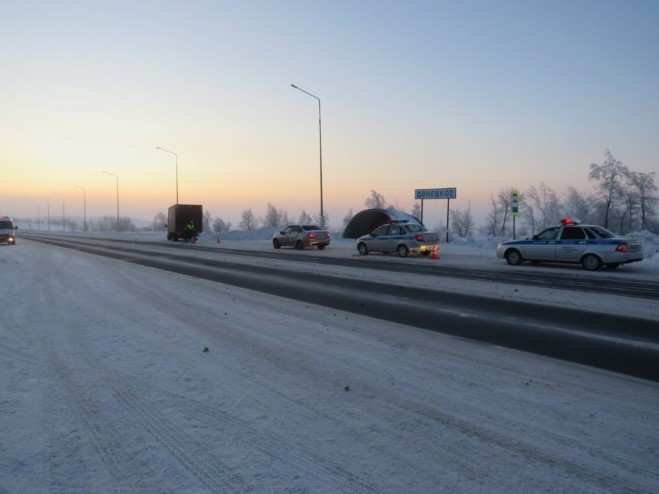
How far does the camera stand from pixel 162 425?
4.14 metres

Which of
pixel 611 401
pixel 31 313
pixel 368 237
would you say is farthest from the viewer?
pixel 368 237

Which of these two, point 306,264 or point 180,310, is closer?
point 180,310

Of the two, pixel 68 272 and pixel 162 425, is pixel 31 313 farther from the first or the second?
pixel 68 272

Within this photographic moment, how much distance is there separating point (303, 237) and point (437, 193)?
10075mm

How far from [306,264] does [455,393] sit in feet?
52.6

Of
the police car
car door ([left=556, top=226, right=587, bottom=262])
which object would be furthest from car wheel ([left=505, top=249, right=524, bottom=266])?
car door ([left=556, top=226, right=587, bottom=262])

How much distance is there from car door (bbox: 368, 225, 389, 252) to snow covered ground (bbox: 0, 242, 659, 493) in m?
17.9

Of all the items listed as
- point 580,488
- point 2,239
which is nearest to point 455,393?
point 580,488

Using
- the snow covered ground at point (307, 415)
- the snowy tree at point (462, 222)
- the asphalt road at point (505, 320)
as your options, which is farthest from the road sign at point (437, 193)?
the snowy tree at point (462, 222)

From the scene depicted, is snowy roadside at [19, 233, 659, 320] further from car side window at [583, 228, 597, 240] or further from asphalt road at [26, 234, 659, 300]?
car side window at [583, 228, 597, 240]

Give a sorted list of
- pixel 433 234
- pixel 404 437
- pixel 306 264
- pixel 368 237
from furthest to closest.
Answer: pixel 368 237, pixel 433 234, pixel 306 264, pixel 404 437

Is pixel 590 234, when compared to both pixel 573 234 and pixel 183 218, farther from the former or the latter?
pixel 183 218

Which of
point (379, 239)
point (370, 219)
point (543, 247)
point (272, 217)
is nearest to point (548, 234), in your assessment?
point (543, 247)

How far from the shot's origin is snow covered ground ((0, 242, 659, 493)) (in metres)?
3.33
